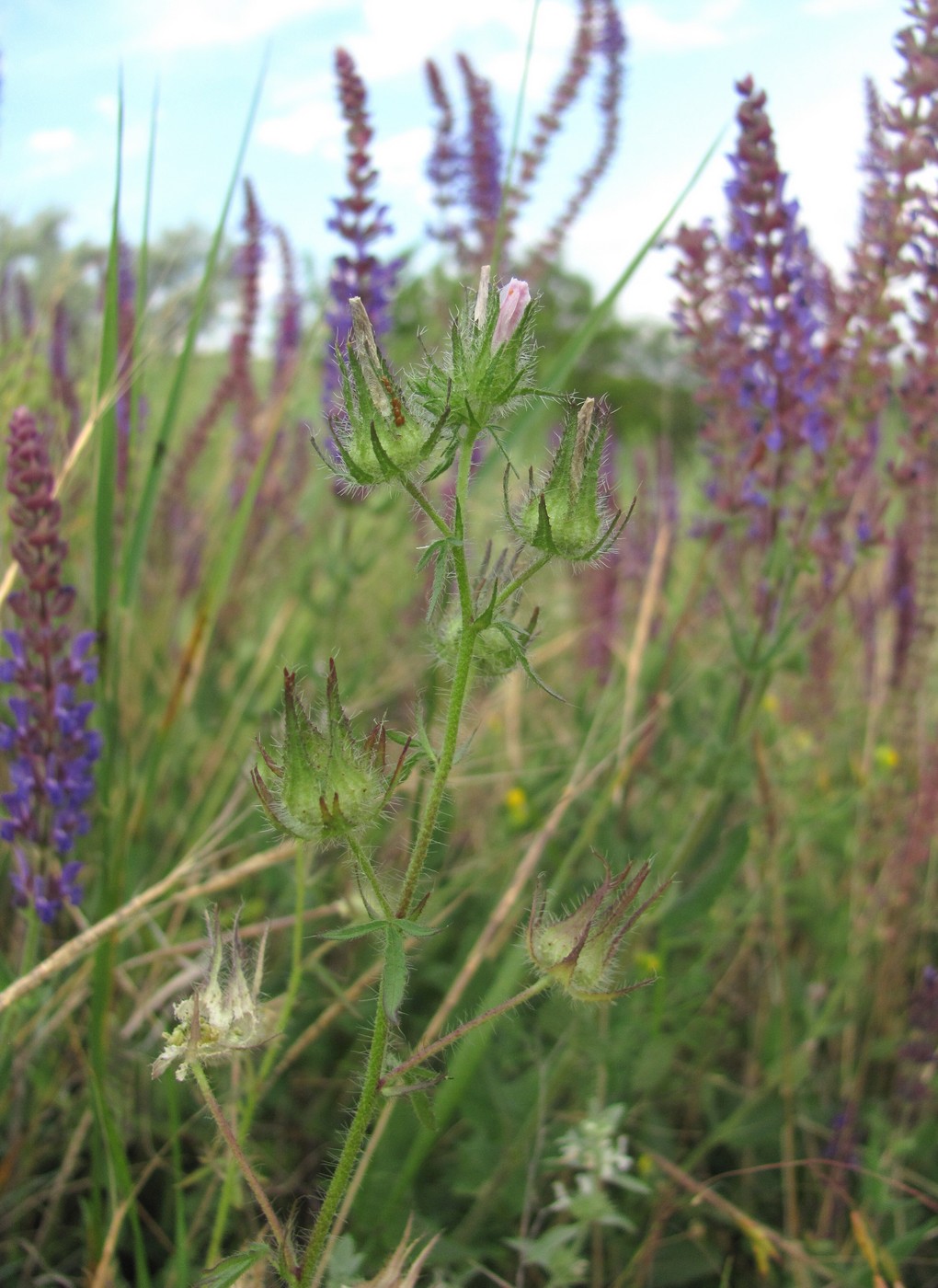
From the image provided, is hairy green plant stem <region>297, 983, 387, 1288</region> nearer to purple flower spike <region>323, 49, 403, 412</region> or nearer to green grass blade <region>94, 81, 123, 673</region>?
green grass blade <region>94, 81, 123, 673</region>

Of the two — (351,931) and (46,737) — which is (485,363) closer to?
(351,931)

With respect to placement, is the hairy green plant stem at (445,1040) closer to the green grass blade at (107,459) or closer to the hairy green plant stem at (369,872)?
the hairy green plant stem at (369,872)

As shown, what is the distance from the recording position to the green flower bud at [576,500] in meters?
1.09

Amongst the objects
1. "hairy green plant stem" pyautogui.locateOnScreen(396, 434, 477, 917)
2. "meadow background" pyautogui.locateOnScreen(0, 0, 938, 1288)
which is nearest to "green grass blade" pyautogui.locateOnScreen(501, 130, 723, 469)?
"meadow background" pyautogui.locateOnScreen(0, 0, 938, 1288)

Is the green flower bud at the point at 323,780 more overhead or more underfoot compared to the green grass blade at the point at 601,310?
more underfoot

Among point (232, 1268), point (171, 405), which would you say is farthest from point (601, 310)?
point (232, 1268)

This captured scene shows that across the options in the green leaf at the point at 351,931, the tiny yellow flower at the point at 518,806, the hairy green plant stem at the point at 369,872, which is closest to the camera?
the green leaf at the point at 351,931

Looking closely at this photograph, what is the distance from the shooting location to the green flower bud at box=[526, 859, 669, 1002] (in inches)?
43.4

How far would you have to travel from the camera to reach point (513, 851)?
7.60 feet

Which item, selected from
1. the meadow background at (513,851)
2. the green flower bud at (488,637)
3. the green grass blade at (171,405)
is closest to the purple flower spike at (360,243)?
the meadow background at (513,851)

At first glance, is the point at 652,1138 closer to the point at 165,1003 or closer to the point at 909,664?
the point at 165,1003

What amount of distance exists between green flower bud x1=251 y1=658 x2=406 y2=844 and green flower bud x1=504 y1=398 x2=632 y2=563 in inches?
10.9

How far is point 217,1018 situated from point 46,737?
811 millimetres

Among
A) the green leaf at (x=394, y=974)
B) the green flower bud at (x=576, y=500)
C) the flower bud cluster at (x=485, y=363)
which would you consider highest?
the flower bud cluster at (x=485, y=363)
